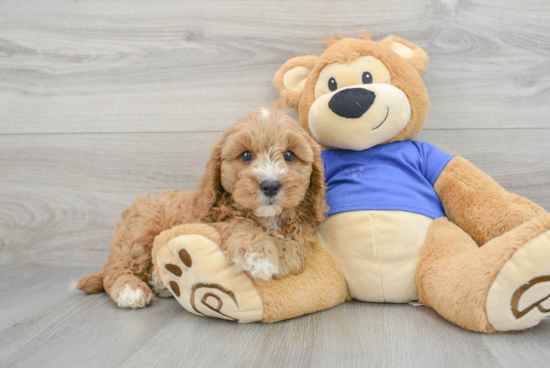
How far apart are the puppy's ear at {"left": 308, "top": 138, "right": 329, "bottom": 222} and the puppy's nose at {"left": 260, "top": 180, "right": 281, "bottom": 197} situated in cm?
17

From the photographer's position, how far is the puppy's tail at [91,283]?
130 cm

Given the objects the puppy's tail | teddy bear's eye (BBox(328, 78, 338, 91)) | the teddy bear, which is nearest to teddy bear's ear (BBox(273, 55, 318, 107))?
the teddy bear

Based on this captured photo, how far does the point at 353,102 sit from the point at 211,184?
444 millimetres

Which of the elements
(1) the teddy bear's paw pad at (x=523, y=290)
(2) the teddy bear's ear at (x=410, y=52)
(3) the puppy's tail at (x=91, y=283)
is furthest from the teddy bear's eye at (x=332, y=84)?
(3) the puppy's tail at (x=91, y=283)

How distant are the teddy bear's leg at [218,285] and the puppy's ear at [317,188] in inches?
6.6

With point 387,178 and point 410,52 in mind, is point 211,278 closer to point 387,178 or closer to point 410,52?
point 387,178

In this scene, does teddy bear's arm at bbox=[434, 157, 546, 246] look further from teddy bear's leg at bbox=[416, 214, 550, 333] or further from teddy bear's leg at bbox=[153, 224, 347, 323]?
teddy bear's leg at bbox=[153, 224, 347, 323]

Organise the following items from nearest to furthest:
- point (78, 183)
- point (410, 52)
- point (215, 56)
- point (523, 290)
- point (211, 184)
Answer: point (523, 290) → point (211, 184) → point (410, 52) → point (215, 56) → point (78, 183)

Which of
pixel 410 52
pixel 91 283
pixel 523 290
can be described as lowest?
pixel 91 283

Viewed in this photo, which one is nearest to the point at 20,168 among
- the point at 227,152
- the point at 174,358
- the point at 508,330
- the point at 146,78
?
the point at 146,78

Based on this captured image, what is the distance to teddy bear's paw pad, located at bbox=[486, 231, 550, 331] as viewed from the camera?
82cm

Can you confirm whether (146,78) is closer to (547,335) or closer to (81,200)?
(81,200)

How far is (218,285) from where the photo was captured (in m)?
0.98

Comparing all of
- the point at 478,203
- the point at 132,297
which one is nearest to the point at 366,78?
the point at 478,203
